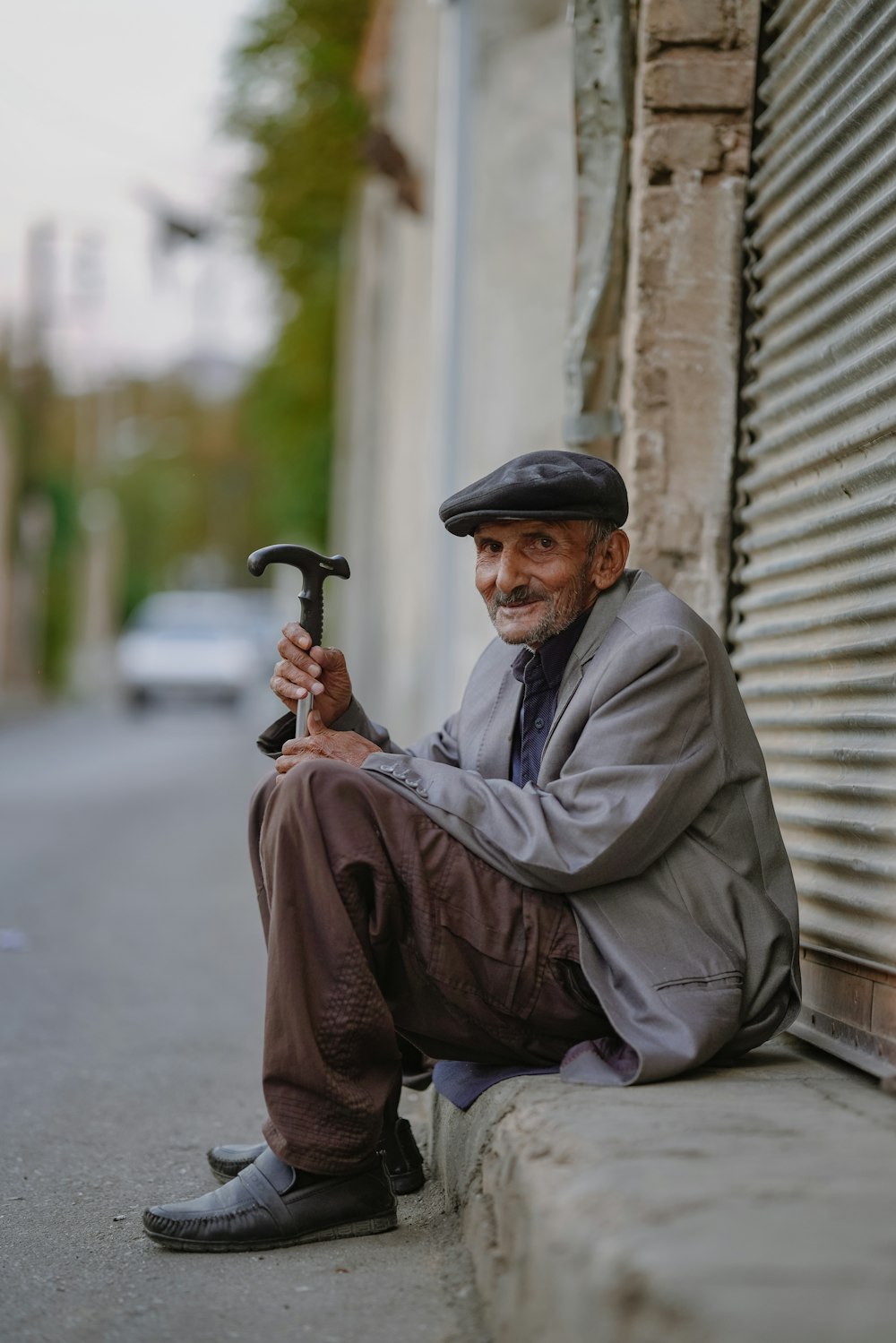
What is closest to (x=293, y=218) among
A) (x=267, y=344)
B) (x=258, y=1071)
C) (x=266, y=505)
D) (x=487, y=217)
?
(x=267, y=344)

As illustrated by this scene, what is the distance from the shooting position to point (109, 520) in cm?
5216

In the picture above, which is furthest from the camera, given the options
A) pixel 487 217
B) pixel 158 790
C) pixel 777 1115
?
pixel 158 790

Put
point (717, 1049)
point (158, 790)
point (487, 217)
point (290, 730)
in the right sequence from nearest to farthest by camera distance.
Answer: point (717, 1049), point (290, 730), point (487, 217), point (158, 790)

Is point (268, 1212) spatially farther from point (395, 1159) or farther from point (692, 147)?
point (692, 147)

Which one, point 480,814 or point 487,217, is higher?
point 487,217

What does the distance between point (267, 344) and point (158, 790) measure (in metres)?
10.1

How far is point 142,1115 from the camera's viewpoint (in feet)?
13.8

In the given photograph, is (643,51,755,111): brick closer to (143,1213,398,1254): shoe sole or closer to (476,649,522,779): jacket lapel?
(476,649,522,779): jacket lapel

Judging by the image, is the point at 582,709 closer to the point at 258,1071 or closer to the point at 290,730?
the point at 290,730

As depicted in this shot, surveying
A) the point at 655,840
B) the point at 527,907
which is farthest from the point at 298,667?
the point at 655,840

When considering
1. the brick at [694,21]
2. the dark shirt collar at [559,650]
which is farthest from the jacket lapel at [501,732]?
the brick at [694,21]

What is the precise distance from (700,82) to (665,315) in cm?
62

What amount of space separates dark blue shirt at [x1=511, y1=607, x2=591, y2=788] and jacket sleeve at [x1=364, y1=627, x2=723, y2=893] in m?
0.24

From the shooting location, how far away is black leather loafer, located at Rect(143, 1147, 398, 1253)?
A: 3.00 m
